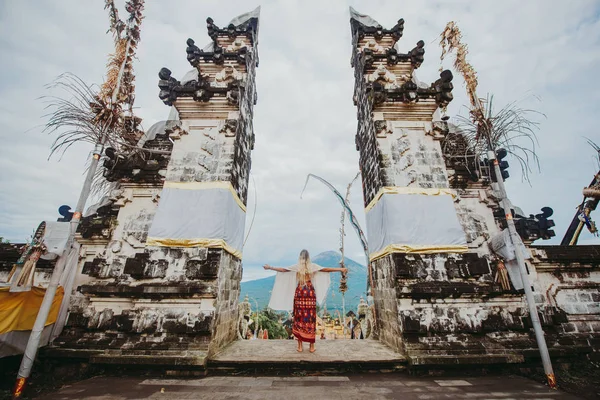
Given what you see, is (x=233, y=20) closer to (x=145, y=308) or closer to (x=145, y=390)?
(x=145, y=308)

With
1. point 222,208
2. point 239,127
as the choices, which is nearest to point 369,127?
point 239,127

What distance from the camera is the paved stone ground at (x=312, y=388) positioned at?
3.80 metres

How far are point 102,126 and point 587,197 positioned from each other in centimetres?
1437

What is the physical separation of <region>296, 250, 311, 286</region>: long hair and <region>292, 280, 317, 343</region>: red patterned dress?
0.36 feet

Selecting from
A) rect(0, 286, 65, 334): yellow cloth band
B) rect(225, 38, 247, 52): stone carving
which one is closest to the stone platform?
rect(0, 286, 65, 334): yellow cloth band

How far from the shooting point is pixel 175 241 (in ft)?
19.5

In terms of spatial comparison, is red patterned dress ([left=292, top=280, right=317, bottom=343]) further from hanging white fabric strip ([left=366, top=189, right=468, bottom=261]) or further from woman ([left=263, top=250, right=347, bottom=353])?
hanging white fabric strip ([left=366, top=189, right=468, bottom=261])

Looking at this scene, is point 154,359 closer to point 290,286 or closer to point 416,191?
point 290,286

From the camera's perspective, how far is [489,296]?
18.0ft

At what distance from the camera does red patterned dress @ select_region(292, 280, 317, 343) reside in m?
5.63

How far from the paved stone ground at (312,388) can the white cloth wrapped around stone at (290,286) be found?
2096 millimetres

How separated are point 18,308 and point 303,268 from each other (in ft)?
19.8

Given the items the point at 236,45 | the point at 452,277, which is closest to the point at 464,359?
the point at 452,277

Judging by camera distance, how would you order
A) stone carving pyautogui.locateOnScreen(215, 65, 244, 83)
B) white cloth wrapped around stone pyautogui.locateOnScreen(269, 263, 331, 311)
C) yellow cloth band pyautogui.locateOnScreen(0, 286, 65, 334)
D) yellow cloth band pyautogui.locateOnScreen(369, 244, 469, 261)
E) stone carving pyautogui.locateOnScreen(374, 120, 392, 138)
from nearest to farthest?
1. yellow cloth band pyautogui.locateOnScreen(0, 286, 65, 334)
2. yellow cloth band pyautogui.locateOnScreen(369, 244, 469, 261)
3. white cloth wrapped around stone pyautogui.locateOnScreen(269, 263, 331, 311)
4. stone carving pyautogui.locateOnScreen(374, 120, 392, 138)
5. stone carving pyautogui.locateOnScreen(215, 65, 244, 83)
